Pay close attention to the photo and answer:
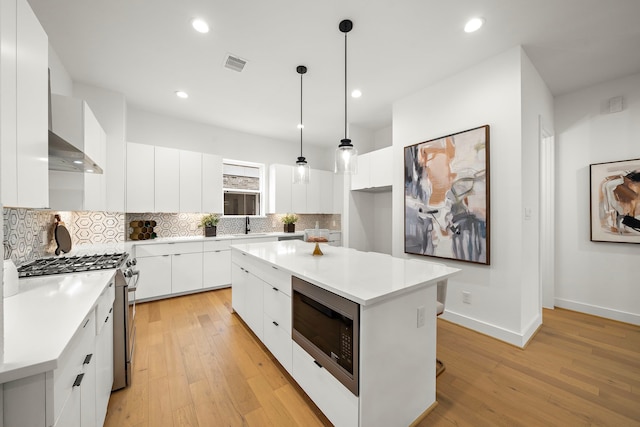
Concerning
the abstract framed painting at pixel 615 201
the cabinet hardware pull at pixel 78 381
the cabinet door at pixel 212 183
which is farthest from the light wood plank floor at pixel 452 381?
the cabinet door at pixel 212 183

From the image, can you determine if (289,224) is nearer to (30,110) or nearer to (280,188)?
(280,188)

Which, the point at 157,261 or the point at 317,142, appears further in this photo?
the point at 317,142

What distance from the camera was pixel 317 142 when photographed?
18.6ft

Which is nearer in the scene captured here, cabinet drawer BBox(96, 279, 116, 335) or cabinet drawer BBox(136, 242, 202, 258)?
cabinet drawer BBox(96, 279, 116, 335)

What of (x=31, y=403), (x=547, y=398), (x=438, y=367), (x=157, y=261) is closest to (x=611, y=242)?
Result: (x=547, y=398)

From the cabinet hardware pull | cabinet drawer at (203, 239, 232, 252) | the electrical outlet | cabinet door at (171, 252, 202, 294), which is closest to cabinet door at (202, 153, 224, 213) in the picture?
cabinet drawer at (203, 239, 232, 252)

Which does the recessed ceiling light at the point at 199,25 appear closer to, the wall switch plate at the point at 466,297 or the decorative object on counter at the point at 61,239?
the decorative object on counter at the point at 61,239

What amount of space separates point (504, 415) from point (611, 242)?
282cm

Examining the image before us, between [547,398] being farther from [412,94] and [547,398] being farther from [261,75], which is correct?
Result: [261,75]

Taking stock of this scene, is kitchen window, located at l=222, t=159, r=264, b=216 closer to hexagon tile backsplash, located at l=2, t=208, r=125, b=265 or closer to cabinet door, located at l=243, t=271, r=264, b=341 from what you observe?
hexagon tile backsplash, located at l=2, t=208, r=125, b=265

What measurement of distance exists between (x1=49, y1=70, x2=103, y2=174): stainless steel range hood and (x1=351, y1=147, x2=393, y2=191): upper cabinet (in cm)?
349

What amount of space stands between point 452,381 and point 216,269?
3.53 metres

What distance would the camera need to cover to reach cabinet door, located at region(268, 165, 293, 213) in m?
4.95

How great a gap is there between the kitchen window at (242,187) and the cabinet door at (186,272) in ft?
3.74
